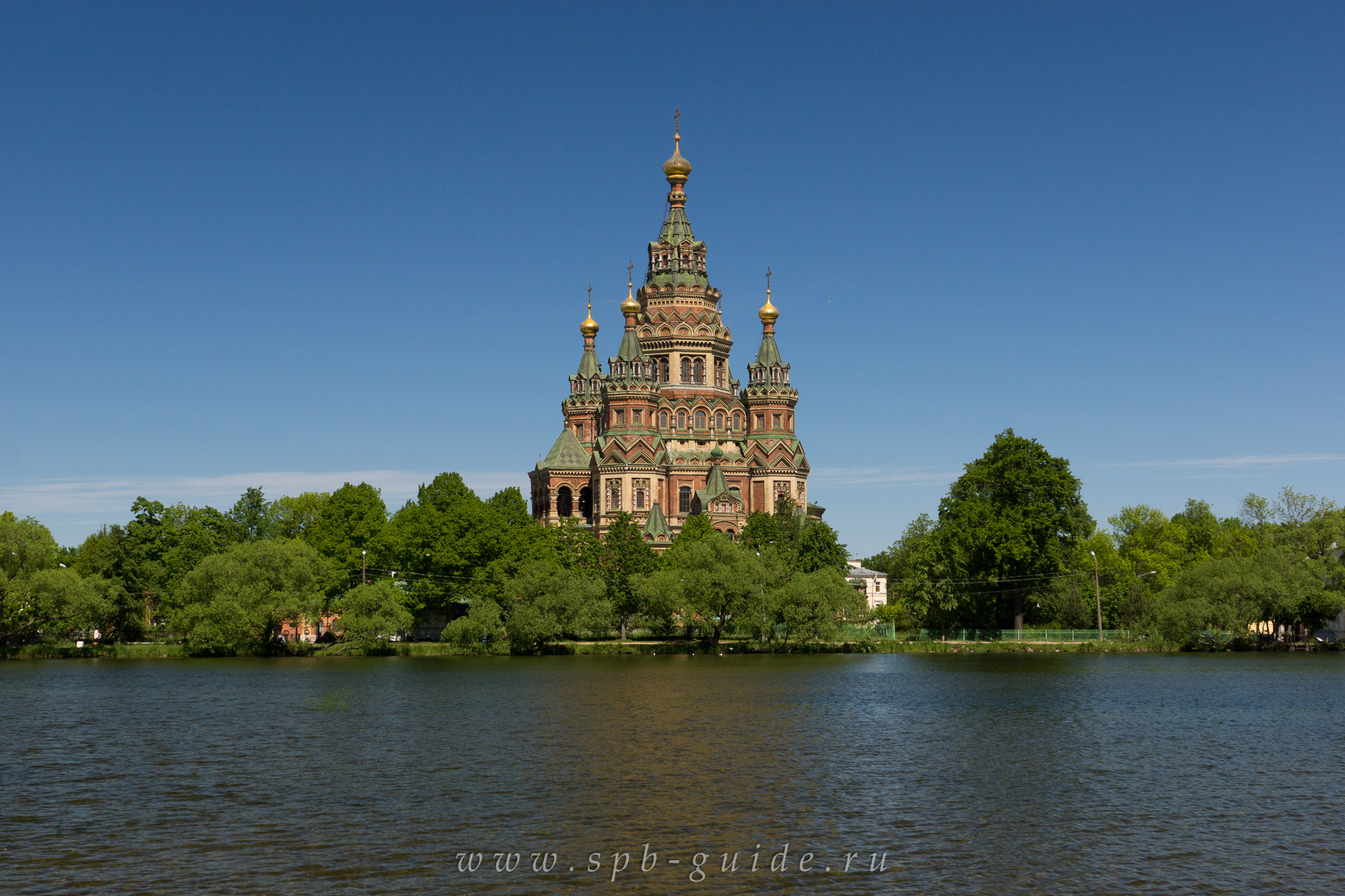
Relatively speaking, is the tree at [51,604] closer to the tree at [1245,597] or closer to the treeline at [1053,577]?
the treeline at [1053,577]

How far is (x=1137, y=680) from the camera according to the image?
Result: 5594 cm

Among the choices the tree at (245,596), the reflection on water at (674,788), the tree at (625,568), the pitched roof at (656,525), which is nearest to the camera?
the reflection on water at (674,788)

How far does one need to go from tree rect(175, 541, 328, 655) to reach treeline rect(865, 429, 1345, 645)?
38947 mm

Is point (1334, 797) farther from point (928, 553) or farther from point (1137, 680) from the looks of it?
point (928, 553)

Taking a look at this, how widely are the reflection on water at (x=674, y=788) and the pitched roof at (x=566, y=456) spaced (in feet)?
218

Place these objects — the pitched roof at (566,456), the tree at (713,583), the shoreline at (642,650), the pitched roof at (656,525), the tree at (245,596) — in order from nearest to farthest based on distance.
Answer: the tree at (245,596) < the tree at (713,583) < the shoreline at (642,650) < the pitched roof at (656,525) < the pitched roof at (566,456)

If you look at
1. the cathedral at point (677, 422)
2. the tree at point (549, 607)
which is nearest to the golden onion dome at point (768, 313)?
the cathedral at point (677, 422)

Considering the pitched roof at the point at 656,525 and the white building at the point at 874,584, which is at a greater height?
the pitched roof at the point at 656,525

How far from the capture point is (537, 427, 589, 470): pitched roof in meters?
118

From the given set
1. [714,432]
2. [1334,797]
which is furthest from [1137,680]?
[714,432]

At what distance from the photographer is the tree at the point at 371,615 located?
7500cm

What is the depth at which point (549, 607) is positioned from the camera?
3007 inches

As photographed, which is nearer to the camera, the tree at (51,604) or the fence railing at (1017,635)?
the tree at (51,604)

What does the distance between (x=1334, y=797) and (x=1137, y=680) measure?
99.9 ft
